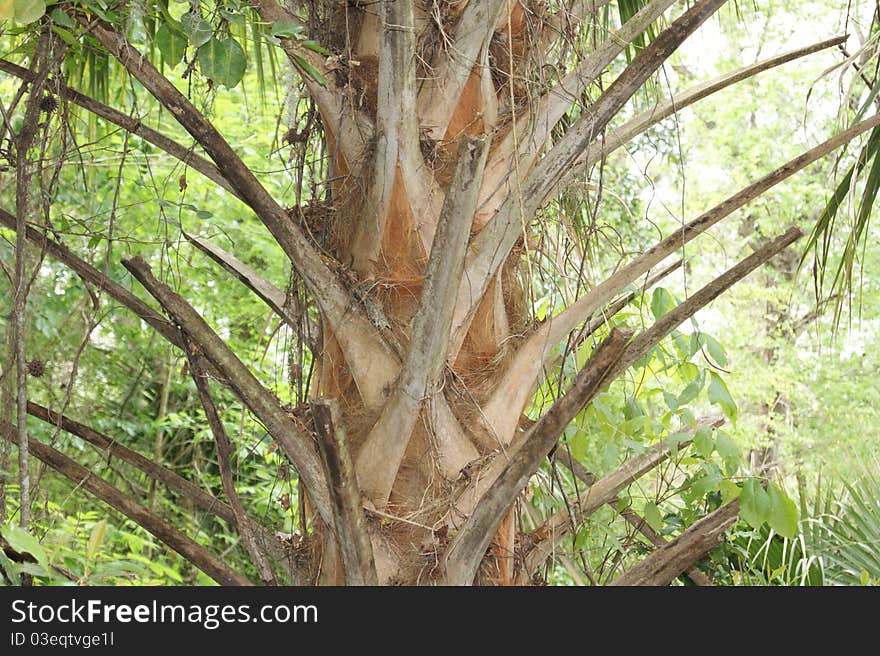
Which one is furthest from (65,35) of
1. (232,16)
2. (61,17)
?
(232,16)

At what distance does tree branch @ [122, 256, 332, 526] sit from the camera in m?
1.06

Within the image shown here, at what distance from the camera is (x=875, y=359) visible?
9.20m

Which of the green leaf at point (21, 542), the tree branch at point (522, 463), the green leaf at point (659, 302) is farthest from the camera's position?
the green leaf at point (659, 302)

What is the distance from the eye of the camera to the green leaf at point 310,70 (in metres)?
1.13

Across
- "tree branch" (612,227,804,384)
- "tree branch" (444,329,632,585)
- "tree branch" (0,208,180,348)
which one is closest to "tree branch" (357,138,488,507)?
"tree branch" (444,329,632,585)

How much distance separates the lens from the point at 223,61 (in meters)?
1.13

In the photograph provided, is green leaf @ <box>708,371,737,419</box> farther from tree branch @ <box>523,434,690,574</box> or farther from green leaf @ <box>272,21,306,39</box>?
green leaf @ <box>272,21,306,39</box>

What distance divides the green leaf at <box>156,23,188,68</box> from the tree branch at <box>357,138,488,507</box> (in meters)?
0.51

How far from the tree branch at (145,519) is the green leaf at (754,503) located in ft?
2.44

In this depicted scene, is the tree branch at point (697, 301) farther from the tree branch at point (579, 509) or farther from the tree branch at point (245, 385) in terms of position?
the tree branch at point (245, 385)

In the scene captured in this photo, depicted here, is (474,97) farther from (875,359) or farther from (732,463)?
(875,359)

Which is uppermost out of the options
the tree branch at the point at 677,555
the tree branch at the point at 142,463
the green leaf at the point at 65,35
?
the green leaf at the point at 65,35

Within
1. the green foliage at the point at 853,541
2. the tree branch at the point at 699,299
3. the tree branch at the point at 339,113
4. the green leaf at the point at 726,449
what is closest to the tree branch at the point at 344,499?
the tree branch at the point at 699,299
